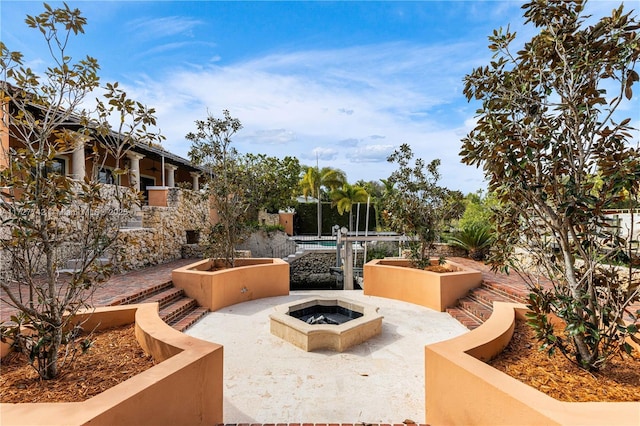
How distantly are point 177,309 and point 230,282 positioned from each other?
145 centimetres

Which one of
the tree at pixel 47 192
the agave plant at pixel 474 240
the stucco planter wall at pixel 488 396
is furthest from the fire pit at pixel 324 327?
the agave plant at pixel 474 240

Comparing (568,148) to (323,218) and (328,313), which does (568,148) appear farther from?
(323,218)

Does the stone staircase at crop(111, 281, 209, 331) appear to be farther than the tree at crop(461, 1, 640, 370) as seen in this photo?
Yes

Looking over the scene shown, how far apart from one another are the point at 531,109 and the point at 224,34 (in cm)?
641

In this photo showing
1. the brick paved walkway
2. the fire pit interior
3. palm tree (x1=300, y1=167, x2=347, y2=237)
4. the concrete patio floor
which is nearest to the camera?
the concrete patio floor

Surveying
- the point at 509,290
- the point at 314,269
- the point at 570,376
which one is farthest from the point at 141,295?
the point at 314,269

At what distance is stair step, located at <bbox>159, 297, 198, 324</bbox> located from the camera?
623 centimetres

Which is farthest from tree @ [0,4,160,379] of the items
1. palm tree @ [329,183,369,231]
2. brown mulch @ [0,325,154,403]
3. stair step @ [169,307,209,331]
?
palm tree @ [329,183,369,231]

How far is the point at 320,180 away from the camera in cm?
2806

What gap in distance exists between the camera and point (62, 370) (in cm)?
303

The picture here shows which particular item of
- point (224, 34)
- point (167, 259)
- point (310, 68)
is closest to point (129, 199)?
point (224, 34)

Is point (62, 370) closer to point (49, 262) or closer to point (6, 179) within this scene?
point (49, 262)

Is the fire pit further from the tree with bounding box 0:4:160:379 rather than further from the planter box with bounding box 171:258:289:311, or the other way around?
the tree with bounding box 0:4:160:379

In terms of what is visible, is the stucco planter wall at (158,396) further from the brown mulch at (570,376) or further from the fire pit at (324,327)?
the brown mulch at (570,376)
